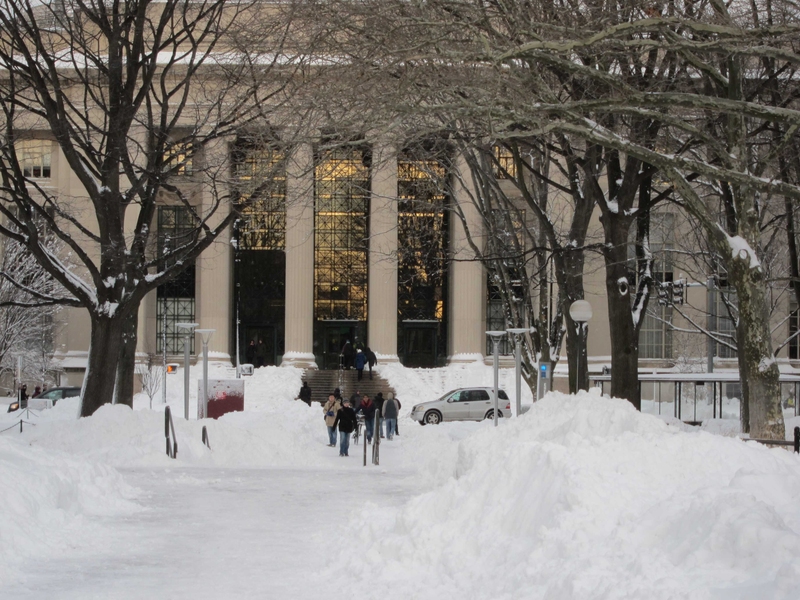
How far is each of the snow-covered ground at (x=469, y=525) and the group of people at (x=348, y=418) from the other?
713 cm

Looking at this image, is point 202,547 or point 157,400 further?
point 157,400

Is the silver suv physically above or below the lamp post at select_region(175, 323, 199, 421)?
below

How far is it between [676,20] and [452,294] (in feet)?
144

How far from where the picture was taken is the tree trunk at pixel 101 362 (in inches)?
944

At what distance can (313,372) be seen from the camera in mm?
52375

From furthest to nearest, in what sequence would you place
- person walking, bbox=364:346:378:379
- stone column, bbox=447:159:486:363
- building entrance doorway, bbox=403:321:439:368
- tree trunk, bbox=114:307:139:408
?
building entrance doorway, bbox=403:321:439:368
stone column, bbox=447:159:486:363
person walking, bbox=364:346:378:379
tree trunk, bbox=114:307:139:408

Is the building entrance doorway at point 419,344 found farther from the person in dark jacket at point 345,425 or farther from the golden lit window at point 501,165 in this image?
the person in dark jacket at point 345,425

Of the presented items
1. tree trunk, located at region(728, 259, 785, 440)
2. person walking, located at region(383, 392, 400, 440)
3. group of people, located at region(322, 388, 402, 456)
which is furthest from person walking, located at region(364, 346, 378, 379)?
tree trunk, located at region(728, 259, 785, 440)

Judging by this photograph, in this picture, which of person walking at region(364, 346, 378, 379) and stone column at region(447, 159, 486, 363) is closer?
person walking at region(364, 346, 378, 379)

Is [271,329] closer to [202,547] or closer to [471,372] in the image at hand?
[471,372]

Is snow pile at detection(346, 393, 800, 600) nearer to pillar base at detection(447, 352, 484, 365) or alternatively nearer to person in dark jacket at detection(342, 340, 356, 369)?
person in dark jacket at detection(342, 340, 356, 369)

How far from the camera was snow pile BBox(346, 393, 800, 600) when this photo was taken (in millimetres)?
7094

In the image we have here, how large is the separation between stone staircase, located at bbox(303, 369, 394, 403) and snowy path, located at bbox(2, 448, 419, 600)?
99.6ft

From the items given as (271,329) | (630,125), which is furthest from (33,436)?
(271,329)
